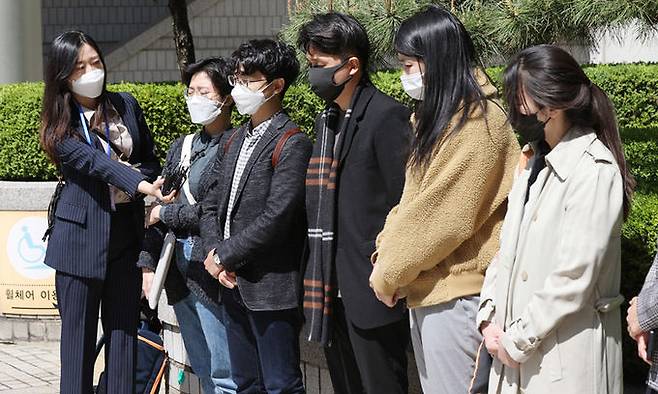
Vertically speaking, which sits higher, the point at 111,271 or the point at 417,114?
the point at 417,114

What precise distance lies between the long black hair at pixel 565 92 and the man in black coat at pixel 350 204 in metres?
0.76

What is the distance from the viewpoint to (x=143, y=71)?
53.3 ft

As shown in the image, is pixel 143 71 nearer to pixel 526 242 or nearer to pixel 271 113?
pixel 271 113

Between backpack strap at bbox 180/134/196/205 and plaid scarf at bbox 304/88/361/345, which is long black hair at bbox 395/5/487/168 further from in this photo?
backpack strap at bbox 180/134/196/205

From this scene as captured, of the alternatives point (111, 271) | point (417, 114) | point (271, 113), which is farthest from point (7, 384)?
point (417, 114)

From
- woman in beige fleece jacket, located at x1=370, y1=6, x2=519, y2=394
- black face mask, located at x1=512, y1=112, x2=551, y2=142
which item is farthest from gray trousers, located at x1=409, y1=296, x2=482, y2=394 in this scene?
black face mask, located at x1=512, y1=112, x2=551, y2=142

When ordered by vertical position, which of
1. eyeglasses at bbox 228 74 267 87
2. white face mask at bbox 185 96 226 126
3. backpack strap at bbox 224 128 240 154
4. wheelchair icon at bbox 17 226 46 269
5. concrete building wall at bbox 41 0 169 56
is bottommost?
wheelchair icon at bbox 17 226 46 269

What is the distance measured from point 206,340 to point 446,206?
2.00m

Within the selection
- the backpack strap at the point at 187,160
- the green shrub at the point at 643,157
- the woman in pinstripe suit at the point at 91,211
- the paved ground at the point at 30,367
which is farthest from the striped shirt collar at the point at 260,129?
the paved ground at the point at 30,367

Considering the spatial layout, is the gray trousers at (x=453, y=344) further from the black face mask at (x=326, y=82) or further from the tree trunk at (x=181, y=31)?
the tree trunk at (x=181, y=31)

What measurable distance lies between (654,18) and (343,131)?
50.1 inches

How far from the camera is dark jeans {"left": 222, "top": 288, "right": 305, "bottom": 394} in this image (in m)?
4.47

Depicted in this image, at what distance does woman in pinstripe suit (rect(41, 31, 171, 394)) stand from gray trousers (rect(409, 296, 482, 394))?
191 cm

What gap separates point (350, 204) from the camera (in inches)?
159
